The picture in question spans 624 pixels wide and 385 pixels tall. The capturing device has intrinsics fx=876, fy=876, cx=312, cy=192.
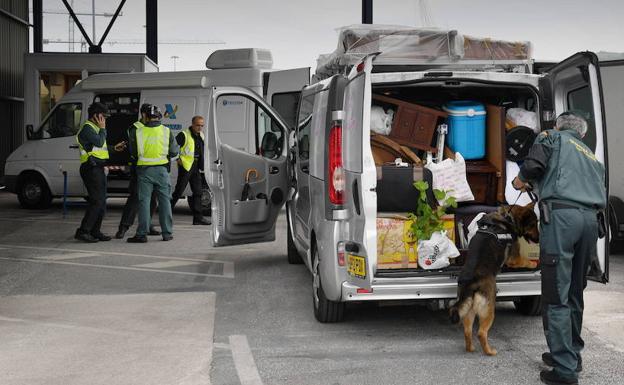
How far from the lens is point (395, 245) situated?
6652mm

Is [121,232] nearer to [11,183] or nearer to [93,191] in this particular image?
[93,191]

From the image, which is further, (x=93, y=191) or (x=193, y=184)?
(x=193, y=184)

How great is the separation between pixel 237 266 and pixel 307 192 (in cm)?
259

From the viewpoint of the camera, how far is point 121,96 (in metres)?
16.3

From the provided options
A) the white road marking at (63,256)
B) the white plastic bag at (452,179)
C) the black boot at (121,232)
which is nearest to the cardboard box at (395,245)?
the white plastic bag at (452,179)

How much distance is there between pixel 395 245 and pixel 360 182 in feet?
2.46

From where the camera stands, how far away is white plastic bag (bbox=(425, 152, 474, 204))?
23.0 feet

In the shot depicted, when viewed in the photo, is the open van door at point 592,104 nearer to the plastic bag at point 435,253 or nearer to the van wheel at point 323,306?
the plastic bag at point 435,253

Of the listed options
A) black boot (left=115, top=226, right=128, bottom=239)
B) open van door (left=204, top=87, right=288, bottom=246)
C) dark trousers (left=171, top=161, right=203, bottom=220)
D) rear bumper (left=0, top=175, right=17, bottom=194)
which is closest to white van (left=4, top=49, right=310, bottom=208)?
rear bumper (left=0, top=175, right=17, bottom=194)

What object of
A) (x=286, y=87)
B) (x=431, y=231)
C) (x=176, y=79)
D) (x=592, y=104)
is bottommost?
(x=431, y=231)

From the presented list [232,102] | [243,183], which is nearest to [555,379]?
[243,183]

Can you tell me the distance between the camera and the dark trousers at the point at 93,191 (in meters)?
12.2

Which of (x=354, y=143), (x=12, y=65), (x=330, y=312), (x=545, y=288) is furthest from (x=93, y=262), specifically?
(x=12, y=65)

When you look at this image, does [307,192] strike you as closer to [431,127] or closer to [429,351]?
[431,127]
